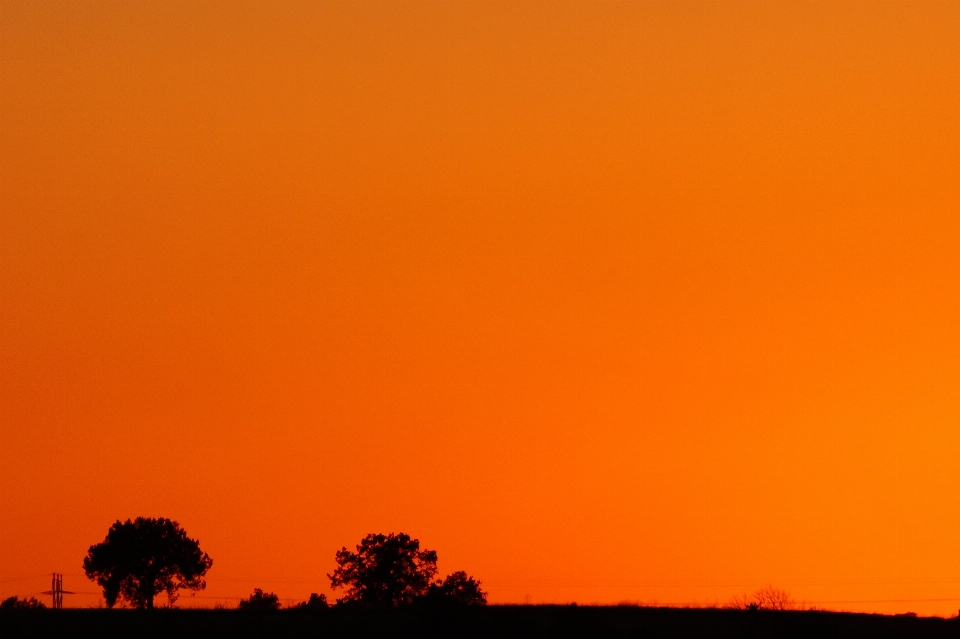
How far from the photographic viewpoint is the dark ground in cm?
8875

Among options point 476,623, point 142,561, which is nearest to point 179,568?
point 142,561

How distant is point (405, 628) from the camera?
9144cm

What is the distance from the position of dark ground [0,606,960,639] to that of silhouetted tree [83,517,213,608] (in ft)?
158

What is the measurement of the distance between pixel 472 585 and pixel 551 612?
57.9 m

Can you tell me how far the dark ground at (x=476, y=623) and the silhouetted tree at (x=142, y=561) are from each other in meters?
48.1

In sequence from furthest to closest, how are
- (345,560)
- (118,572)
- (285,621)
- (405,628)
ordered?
(345,560) < (118,572) < (285,621) < (405,628)

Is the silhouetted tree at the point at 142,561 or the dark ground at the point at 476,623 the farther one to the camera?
the silhouetted tree at the point at 142,561

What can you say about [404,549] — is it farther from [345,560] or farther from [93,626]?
[93,626]

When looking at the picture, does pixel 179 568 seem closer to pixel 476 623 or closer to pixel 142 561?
pixel 142 561

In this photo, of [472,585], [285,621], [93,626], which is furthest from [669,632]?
[472,585]

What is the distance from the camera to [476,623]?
8750 cm

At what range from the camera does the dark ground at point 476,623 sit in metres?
88.8

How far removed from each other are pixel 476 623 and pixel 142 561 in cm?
7060

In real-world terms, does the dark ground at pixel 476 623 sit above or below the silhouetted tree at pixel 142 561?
below
